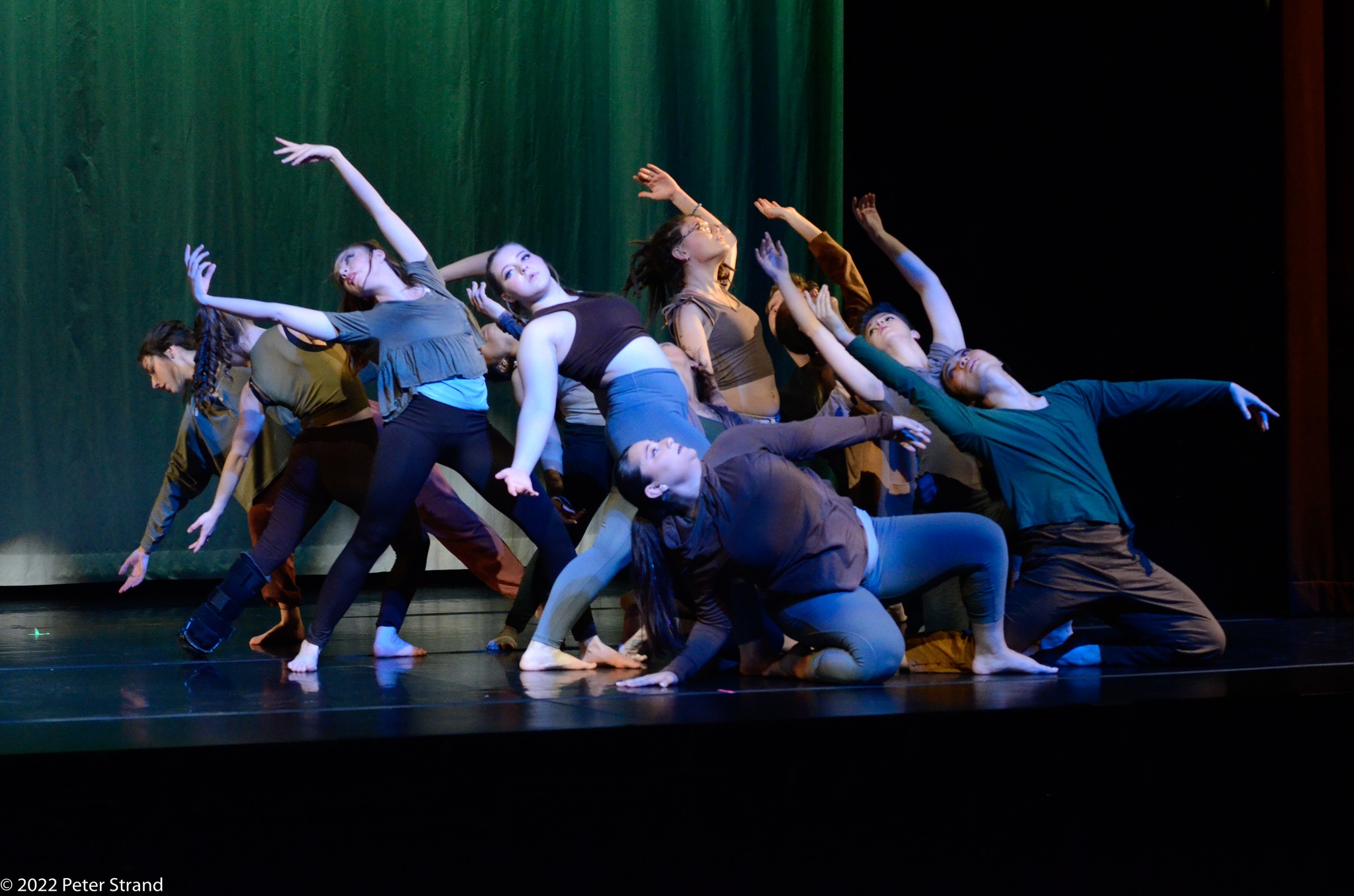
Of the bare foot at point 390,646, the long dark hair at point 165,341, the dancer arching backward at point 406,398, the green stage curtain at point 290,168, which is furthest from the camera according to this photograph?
the green stage curtain at point 290,168

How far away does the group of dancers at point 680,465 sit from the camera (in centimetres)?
299

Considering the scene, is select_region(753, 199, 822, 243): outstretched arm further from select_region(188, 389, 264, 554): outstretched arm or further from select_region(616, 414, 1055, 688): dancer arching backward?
select_region(188, 389, 264, 554): outstretched arm

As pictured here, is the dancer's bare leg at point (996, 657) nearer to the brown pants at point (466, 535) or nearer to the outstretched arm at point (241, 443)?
the brown pants at point (466, 535)

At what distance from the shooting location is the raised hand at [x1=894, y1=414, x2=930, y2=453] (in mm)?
3031

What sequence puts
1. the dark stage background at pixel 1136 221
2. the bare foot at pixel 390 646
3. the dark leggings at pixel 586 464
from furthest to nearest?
1. the dark stage background at pixel 1136 221
2. the dark leggings at pixel 586 464
3. the bare foot at pixel 390 646

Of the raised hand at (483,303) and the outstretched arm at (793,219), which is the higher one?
the outstretched arm at (793,219)

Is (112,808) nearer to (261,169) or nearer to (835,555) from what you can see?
(835,555)

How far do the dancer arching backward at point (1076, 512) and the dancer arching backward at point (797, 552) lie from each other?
0.61 feet

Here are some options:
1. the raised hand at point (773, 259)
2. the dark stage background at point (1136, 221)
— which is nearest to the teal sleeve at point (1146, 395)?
the raised hand at point (773, 259)

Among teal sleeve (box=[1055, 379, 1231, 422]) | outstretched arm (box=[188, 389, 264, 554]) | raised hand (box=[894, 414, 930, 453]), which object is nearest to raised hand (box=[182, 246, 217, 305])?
outstretched arm (box=[188, 389, 264, 554])

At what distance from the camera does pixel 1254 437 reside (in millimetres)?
4754

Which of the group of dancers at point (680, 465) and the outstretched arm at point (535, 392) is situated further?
the outstretched arm at point (535, 392)

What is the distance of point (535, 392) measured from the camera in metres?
3.21

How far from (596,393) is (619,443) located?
0.21 meters
